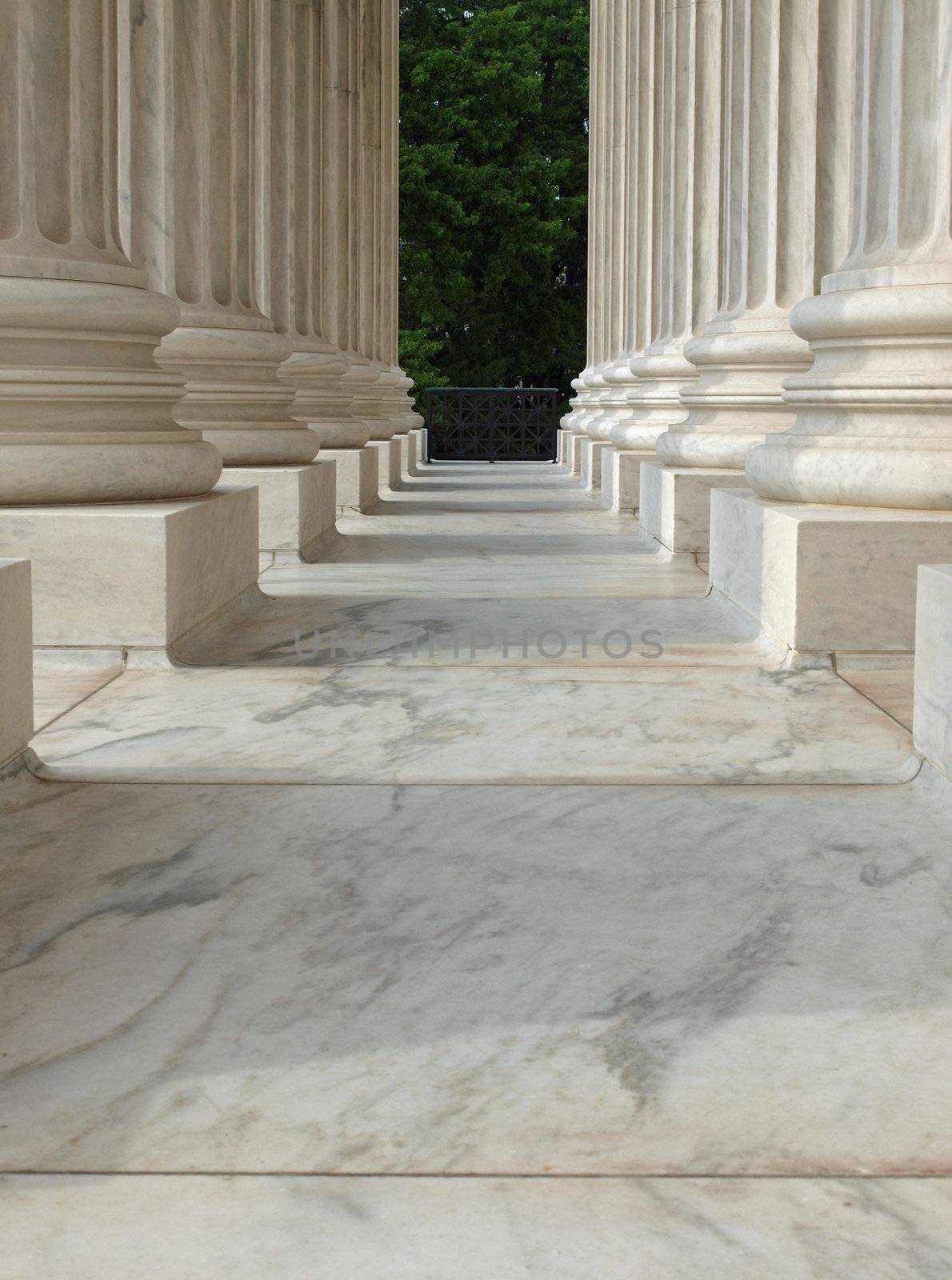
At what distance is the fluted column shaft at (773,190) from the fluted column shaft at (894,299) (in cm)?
629

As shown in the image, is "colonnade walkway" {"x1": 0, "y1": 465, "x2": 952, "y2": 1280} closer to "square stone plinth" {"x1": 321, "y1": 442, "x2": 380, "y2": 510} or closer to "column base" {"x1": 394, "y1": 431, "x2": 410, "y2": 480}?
"square stone plinth" {"x1": 321, "y1": 442, "x2": 380, "y2": 510}

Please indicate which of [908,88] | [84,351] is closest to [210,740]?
[84,351]

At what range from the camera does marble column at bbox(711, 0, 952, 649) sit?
19031 mm

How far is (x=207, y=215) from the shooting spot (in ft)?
94.3

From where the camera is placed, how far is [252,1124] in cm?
731

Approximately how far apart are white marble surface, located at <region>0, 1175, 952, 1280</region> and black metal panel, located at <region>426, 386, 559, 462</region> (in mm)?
101848

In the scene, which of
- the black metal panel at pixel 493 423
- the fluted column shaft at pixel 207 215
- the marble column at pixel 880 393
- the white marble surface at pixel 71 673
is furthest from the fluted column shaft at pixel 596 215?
the white marble surface at pixel 71 673

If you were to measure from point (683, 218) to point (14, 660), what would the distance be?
3154 centimetres

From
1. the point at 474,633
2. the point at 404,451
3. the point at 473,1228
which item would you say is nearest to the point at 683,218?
the point at 474,633

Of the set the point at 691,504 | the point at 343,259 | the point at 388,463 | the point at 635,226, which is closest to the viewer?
the point at 691,504

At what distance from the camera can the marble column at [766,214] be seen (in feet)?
90.4

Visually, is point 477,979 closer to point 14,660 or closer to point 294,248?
point 14,660

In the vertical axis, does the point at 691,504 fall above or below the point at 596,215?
below

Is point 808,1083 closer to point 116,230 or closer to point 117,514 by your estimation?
point 117,514
